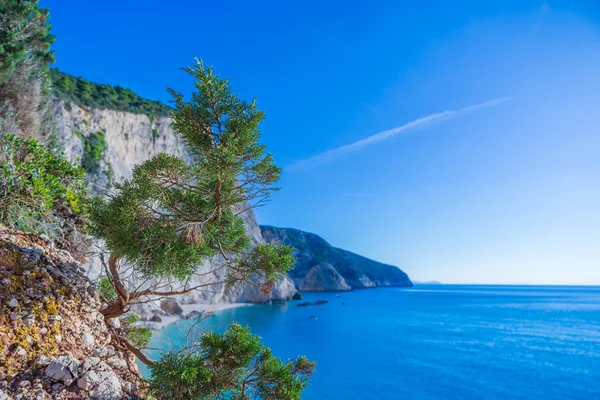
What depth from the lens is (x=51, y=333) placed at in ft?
9.81

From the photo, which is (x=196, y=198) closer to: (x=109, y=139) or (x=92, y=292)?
(x=92, y=292)

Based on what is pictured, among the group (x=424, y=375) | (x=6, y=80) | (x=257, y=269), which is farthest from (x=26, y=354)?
(x=424, y=375)

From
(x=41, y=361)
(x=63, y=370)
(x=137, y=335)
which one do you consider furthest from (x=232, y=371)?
(x=137, y=335)

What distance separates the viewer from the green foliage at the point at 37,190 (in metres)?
5.06

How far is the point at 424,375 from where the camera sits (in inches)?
803

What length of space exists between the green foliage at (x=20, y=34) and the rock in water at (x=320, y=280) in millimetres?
83412

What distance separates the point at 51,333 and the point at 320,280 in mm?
90560

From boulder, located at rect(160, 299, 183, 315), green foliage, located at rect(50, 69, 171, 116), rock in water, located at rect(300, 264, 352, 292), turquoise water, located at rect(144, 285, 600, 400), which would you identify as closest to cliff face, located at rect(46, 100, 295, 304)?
green foliage, located at rect(50, 69, 171, 116)

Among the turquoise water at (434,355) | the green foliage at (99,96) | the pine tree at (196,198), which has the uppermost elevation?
the green foliage at (99,96)

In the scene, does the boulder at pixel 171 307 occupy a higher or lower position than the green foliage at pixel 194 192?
lower

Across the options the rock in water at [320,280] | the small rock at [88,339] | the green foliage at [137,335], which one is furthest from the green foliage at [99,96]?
the rock in water at [320,280]

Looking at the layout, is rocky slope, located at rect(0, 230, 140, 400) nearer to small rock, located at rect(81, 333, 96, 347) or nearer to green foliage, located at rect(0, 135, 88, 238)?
small rock, located at rect(81, 333, 96, 347)

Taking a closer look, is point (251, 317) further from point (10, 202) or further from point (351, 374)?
point (10, 202)

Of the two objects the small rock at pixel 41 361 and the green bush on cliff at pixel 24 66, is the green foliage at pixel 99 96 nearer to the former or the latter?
the green bush on cliff at pixel 24 66
